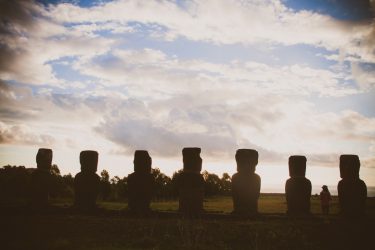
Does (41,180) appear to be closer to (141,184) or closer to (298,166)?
(141,184)

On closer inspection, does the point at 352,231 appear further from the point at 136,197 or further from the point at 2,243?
the point at 2,243

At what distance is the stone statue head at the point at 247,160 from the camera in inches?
655

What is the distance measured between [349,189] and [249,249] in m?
8.14

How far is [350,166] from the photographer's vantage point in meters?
16.1

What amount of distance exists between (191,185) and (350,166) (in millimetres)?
7399

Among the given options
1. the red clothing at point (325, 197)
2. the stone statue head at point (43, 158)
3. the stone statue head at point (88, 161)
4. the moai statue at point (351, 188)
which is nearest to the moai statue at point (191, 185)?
the stone statue head at point (88, 161)

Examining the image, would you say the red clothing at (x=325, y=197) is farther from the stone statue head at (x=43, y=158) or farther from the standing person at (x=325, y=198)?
the stone statue head at (x=43, y=158)

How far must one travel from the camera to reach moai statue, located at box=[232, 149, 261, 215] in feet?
53.3

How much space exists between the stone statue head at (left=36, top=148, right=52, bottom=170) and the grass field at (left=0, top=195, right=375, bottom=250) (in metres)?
4.64

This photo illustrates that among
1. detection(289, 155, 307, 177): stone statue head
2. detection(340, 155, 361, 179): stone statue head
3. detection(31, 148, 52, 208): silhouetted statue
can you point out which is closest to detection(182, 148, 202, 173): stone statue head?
detection(289, 155, 307, 177): stone statue head

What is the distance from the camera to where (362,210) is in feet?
51.5

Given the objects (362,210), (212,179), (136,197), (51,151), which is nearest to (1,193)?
(51,151)

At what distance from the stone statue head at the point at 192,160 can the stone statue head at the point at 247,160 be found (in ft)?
6.24

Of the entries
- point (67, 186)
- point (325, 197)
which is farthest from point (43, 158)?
point (67, 186)
